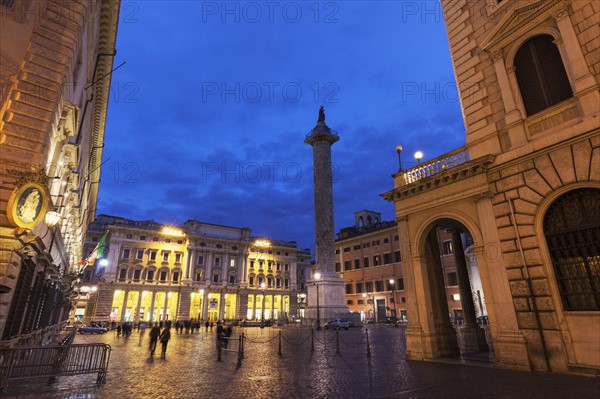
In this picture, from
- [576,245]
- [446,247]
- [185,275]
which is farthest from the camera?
[185,275]

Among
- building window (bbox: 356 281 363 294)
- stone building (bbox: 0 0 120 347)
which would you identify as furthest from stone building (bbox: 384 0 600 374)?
building window (bbox: 356 281 363 294)

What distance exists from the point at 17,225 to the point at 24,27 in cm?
711

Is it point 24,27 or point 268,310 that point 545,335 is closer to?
point 24,27

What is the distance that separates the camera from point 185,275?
228 feet

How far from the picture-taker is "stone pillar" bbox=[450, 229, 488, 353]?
1644 cm

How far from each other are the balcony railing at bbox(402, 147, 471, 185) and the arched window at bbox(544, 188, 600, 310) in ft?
13.3

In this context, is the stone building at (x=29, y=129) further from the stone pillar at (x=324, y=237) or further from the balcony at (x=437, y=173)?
the stone pillar at (x=324, y=237)

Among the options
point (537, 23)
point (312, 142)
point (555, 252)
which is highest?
point (312, 142)

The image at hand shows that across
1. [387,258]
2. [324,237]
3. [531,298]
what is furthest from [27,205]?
[387,258]

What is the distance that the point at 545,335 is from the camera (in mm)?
10477

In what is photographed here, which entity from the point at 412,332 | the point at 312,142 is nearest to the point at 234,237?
the point at 312,142

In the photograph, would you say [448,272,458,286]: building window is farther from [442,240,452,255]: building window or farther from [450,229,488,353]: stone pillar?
[450,229,488,353]: stone pillar

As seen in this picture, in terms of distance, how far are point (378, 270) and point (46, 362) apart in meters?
53.1

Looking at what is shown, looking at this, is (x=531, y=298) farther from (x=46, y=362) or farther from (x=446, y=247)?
(x=446, y=247)
